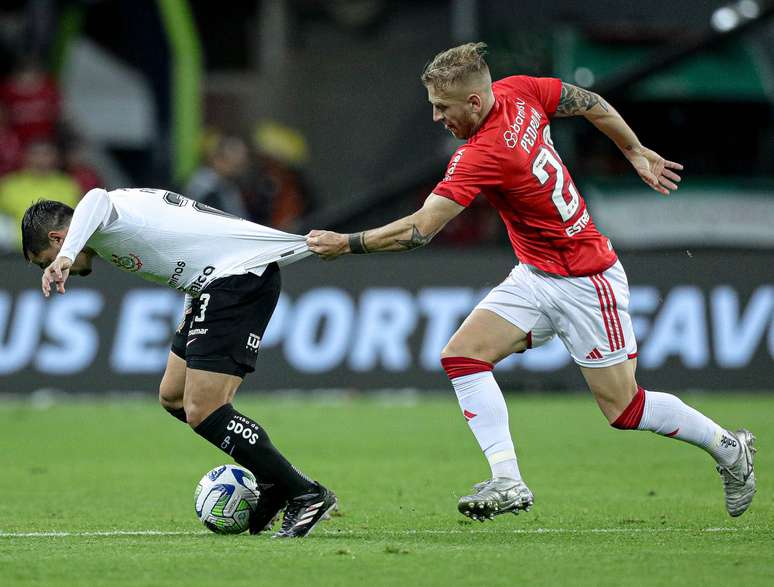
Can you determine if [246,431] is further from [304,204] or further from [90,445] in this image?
[304,204]

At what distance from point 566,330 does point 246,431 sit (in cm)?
178

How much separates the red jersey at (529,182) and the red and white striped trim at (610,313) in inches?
3.3

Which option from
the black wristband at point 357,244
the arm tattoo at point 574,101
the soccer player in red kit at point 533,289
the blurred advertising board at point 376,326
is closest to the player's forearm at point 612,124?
the arm tattoo at point 574,101

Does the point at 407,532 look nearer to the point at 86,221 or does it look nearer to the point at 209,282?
the point at 209,282

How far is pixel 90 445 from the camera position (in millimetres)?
12289

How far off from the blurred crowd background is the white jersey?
9.02 meters

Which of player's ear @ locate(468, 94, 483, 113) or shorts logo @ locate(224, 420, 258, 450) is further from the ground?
player's ear @ locate(468, 94, 483, 113)

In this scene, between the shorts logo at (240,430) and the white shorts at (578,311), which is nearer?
the shorts logo at (240,430)

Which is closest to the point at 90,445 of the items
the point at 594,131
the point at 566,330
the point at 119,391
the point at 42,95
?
the point at 119,391

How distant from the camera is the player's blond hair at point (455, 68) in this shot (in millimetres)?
7453

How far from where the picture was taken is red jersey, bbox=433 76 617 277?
7.49 meters

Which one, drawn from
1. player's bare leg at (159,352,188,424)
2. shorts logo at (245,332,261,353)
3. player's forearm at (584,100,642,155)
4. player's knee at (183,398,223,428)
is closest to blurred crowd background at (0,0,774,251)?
player's forearm at (584,100,642,155)

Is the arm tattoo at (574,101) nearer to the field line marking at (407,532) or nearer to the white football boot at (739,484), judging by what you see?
the white football boot at (739,484)

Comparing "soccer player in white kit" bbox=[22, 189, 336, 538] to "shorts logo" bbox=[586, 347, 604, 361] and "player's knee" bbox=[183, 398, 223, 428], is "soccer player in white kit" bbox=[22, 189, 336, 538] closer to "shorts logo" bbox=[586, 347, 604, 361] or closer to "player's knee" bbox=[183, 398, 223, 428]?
"player's knee" bbox=[183, 398, 223, 428]
